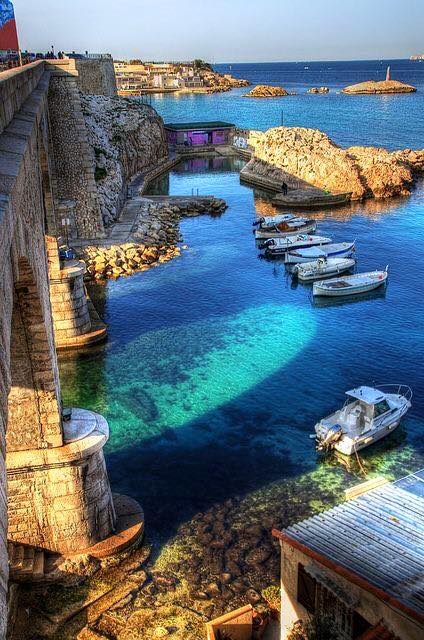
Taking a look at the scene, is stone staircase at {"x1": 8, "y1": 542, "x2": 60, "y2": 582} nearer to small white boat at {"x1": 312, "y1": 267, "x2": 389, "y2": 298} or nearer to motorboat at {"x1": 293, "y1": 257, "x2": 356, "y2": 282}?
small white boat at {"x1": 312, "y1": 267, "x2": 389, "y2": 298}

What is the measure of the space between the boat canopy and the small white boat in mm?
15633

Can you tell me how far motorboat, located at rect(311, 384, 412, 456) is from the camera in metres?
23.8

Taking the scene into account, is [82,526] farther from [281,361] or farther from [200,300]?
[200,300]

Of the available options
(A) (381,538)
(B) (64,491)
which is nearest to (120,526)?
(B) (64,491)

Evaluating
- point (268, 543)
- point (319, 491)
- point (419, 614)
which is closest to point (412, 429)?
point (319, 491)

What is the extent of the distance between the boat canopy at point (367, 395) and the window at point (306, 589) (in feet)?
40.6

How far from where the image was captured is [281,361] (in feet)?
103

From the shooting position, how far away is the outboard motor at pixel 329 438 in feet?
77.8

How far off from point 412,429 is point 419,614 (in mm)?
15956

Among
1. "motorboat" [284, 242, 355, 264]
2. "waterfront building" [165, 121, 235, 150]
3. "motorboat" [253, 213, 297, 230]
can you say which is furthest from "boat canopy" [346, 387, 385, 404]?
"waterfront building" [165, 121, 235, 150]

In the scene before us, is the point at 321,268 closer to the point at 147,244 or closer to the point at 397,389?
the point at 147,244

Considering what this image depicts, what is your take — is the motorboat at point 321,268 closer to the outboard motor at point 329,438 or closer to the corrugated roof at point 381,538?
the outboard motor at point 329,438

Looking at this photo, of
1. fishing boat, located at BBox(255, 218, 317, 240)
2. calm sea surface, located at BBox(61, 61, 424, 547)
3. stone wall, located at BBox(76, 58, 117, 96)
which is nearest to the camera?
calm sea surface, located at BBox(61, 61, 424, 547)

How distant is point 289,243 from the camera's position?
5059cm
